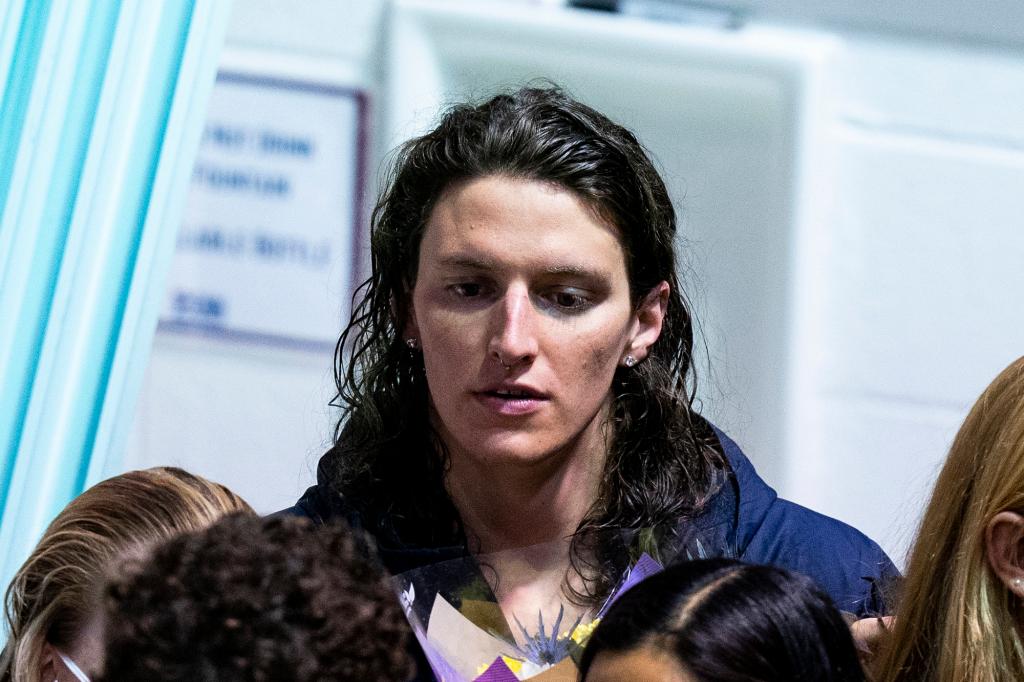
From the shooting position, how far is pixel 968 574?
1289 millimetres

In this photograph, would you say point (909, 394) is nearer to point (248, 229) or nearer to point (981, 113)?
point (981, 113)

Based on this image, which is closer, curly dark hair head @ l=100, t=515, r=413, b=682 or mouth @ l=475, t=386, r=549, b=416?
curly dark hair head @ l=100, t=515, r=413, b=682

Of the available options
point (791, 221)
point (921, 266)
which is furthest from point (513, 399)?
point (921, 266)

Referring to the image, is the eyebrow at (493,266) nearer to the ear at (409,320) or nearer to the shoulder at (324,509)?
the ear at (409,320)

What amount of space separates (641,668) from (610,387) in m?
0.66

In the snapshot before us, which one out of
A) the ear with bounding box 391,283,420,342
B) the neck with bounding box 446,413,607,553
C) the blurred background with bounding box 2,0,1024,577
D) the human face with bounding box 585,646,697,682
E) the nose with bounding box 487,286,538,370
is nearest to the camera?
the human face with bounding box 585,646,697,682

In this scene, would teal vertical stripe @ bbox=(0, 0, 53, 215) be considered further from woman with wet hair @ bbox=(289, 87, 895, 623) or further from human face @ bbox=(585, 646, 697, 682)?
human face @ bbox=(585, 646, 697, 682)

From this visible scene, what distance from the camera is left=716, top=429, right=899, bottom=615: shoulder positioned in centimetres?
156

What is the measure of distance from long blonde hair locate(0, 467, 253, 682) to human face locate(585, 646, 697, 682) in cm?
42

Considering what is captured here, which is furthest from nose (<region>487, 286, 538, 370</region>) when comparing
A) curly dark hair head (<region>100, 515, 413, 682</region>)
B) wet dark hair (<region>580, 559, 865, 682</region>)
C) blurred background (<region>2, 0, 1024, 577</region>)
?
blurred background (<region>2, 0, 1024, 577</region>)

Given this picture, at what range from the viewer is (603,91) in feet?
9.26

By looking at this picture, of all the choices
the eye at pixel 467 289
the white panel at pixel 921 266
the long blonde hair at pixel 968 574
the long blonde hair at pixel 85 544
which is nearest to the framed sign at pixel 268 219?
the white panel at pixel 921 266

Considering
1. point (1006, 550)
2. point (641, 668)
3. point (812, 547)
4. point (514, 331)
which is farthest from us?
point (812, 547)

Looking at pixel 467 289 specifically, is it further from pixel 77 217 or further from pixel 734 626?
pixel 734 626
